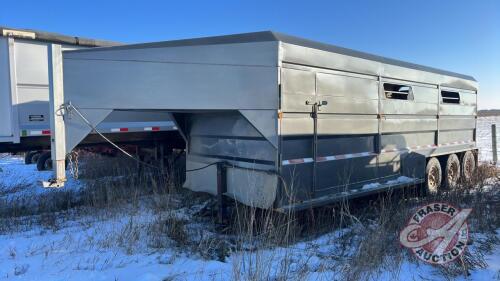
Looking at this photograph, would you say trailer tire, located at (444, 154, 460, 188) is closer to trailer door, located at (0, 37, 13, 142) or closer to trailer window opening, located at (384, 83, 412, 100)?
trailer window opening, located at (384, 83, 412, 100)

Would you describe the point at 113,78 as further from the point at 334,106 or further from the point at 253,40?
the point at 334,106

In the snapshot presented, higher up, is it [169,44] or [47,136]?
[169,44]

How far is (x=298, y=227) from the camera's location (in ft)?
16.7

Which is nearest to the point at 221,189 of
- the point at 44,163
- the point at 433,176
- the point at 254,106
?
the point at 254,106

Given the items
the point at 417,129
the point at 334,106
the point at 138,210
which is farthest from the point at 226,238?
the point at 417,129

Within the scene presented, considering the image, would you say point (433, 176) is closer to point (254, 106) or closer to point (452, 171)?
point (452, 171)

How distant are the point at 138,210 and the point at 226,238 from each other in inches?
61.3

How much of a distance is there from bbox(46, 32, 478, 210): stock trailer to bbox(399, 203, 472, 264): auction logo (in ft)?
3.08

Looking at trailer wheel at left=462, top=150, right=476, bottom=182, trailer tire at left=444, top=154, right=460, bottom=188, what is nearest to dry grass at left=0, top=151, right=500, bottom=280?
trailer tire at left=444, top=154, right=460, bottom=188

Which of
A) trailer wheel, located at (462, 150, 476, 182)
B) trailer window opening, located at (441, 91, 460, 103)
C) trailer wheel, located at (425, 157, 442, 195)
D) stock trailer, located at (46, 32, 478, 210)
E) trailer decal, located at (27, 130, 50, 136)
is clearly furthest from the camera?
trailer wheel, located at (462, 150, 476, 182)

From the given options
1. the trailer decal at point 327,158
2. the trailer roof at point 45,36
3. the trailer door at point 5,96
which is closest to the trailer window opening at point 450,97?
the trailer decal at point 327,158

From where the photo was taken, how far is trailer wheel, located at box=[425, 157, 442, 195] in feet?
25.3

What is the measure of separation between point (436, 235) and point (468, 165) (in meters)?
5.84

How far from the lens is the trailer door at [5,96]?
22.5 feet
